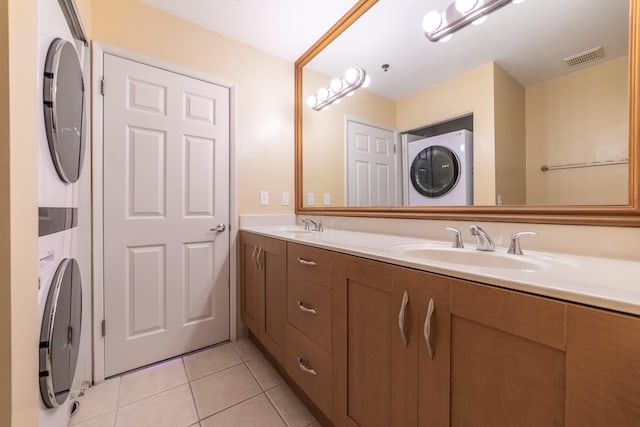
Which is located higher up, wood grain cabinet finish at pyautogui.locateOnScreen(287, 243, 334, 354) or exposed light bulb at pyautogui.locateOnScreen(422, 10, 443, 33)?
exposed light bulb at pyautogui.locateOnScreen(422, 10, 443, 33)

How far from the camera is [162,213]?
65.0 inches

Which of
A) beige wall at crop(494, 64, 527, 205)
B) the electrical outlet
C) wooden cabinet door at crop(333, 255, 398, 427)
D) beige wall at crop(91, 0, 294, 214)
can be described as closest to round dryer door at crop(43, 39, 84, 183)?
beige wall at crop(91, 0, 294, 214)

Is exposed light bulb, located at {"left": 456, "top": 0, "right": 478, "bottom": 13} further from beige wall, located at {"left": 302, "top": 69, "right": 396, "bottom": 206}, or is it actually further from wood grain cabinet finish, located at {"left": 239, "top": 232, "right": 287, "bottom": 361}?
wood grain cabinet finish, located at {"left": 239, "top": 232, "right": 287, "bottom": 361}

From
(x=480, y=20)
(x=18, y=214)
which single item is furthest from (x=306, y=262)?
(x=480, y=20)

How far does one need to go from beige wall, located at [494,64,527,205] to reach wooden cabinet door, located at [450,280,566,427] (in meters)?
0.67

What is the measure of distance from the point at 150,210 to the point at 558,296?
75.4 inches

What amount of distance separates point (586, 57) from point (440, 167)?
62 centimetres

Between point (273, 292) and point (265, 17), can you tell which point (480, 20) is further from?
point (273, 292)

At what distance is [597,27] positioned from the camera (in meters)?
0.86

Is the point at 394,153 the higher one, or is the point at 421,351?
the point at 394,153

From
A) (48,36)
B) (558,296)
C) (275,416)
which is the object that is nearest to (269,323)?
(275,416)

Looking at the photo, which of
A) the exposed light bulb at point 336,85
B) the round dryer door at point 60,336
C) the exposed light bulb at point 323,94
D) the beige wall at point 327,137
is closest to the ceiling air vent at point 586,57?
the beige wall at point 327,137

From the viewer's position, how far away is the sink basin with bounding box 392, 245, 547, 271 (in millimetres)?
838

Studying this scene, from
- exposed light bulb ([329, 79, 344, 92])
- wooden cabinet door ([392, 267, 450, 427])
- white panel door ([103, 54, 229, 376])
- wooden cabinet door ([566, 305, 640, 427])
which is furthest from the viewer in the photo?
exposed light bulb ([329, 79, 344, 92])
